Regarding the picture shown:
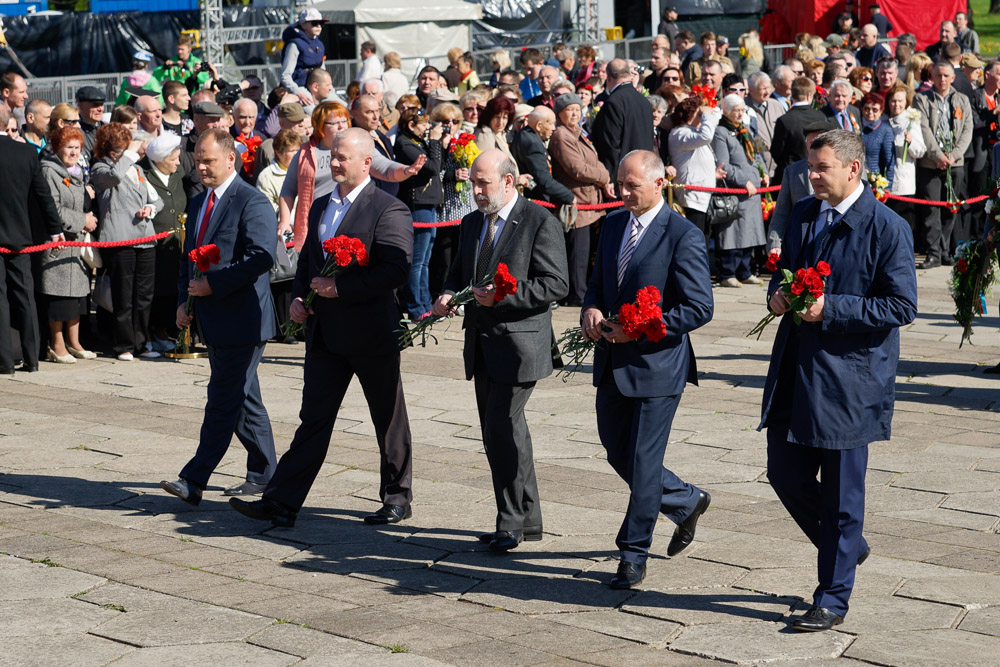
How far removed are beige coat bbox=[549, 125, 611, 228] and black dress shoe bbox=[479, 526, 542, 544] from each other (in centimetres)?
663

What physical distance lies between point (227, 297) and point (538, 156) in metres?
5.84

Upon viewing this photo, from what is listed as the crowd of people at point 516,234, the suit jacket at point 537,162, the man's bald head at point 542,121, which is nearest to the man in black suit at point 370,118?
the crowd of people at point 516,234

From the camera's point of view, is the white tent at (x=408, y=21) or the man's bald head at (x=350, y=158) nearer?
the man's bald head at (x=350, y=158)

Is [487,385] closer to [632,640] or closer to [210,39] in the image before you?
[632,640]

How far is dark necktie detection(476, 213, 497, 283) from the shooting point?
20.7ft

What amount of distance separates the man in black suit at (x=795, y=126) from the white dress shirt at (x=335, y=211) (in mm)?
7923

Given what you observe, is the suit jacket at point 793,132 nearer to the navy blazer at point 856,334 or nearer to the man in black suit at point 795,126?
the man in black suit at point 795,126

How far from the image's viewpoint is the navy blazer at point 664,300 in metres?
5.65

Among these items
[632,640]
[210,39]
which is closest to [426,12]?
[210,39]

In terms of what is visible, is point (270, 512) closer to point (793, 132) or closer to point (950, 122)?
point (793, 132)

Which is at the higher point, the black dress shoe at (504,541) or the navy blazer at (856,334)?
the navy blazer at (856,334)

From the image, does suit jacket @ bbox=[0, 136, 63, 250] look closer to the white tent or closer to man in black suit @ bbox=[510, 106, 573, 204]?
man in black suit @ bbox=[510, 106, 573, 204]

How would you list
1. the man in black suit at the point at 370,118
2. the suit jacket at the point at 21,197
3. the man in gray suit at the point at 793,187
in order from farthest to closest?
the man in black suit at the point at 370,118
the man in gray suit at the point at 793,187
the suit jacket at the point at 21,197

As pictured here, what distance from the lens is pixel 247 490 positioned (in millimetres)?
7188
